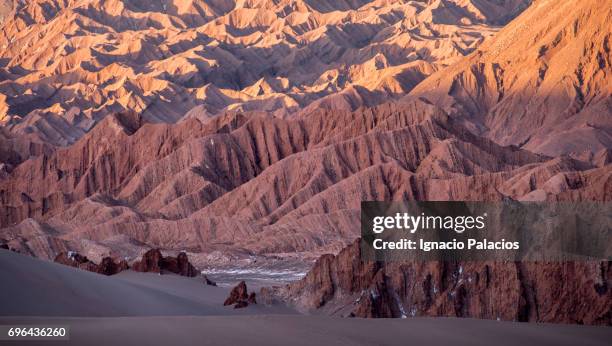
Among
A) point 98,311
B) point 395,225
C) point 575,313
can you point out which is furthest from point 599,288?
point 395,225

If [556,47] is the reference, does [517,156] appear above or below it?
below

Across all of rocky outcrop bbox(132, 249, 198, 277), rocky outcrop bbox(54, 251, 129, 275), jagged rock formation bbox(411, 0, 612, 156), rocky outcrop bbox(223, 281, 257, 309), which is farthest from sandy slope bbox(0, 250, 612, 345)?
jagged rock formation bbox(411, 0, 612, 156)

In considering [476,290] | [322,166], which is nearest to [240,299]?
[476,290]

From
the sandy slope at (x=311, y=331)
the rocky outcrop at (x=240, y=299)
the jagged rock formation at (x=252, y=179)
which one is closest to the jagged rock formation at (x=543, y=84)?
the jagged rock formation at (x=252, y=179)

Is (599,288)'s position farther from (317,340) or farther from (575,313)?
(317,340)

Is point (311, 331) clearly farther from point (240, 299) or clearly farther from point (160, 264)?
point (160, 264)

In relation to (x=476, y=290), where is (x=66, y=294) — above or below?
above
